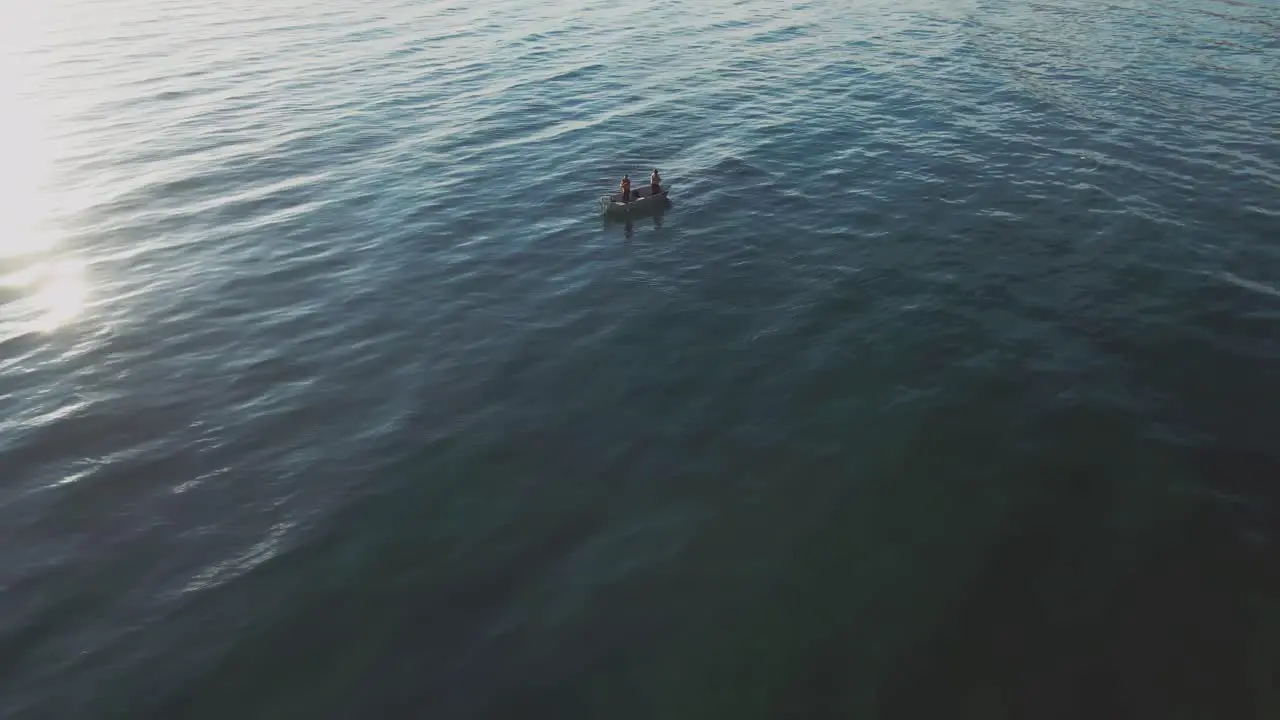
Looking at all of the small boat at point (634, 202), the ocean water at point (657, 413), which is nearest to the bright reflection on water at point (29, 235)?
the ocean water at point (657, 413)

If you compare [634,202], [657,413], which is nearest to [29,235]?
[634,202]

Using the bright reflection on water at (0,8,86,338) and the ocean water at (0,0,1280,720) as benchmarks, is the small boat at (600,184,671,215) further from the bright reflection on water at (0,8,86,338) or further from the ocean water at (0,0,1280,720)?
the bright reflection on water at (0,8,86,338)

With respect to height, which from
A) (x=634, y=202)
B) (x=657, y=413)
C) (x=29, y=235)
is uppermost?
(x=29, y=235)

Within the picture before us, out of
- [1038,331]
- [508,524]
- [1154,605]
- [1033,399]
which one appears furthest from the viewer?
[1038,331]

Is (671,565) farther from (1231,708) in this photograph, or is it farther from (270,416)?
(270,416)

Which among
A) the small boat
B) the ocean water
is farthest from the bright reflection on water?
the small boat

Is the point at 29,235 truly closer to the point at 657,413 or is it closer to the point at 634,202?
the point at 634,202

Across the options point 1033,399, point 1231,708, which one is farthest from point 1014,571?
point 1033,399
